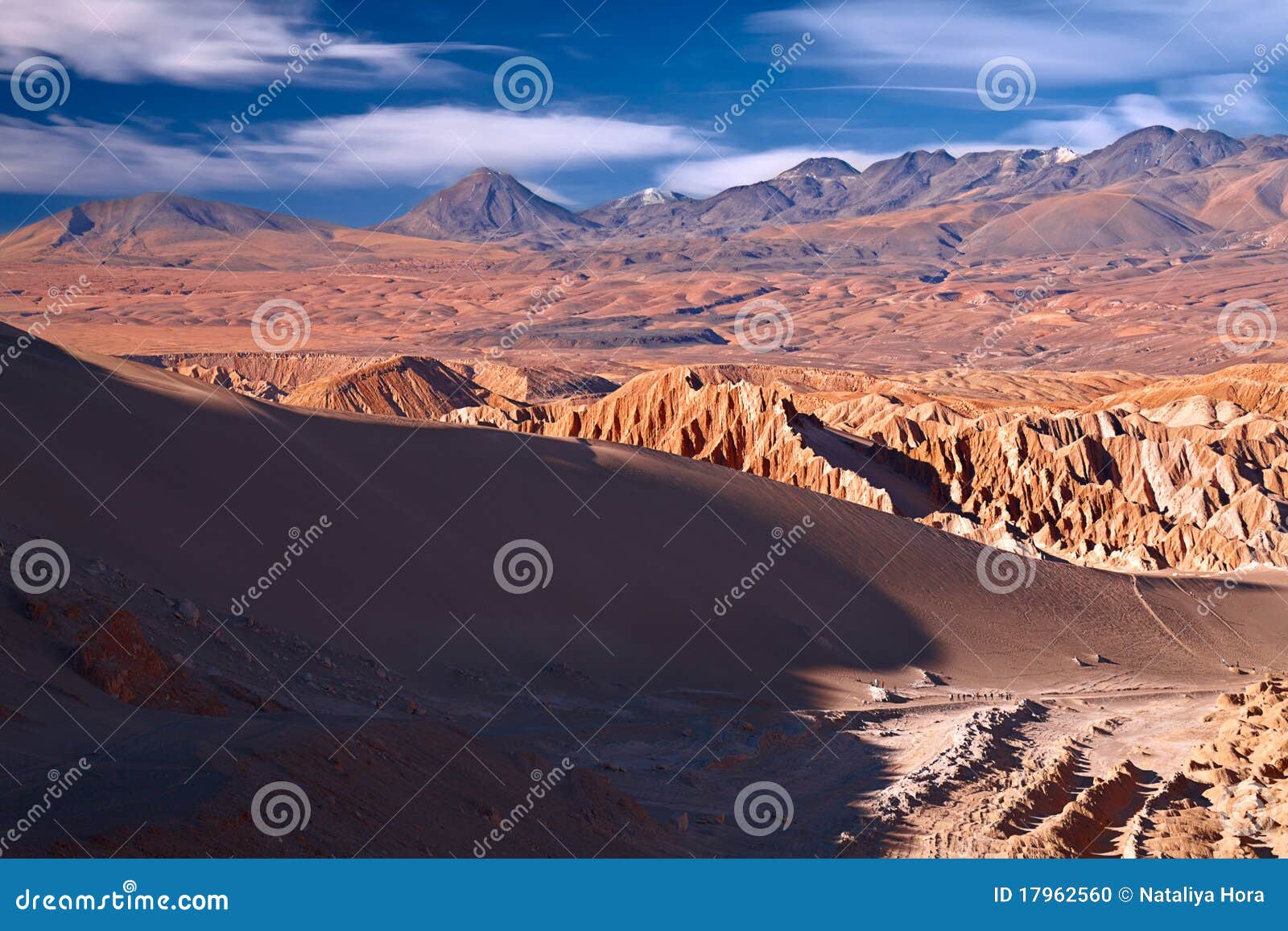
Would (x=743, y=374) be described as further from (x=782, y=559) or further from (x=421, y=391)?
(x=782, y=559)

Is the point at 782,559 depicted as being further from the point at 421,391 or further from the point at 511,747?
the point at 421,391

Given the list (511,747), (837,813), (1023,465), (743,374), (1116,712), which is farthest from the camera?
(743,374)

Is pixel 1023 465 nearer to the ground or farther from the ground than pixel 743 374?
nearer to the ground

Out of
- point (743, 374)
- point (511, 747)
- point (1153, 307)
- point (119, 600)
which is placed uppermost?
point (1153, 307)

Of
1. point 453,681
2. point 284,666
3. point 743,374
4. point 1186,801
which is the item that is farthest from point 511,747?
point 743,374

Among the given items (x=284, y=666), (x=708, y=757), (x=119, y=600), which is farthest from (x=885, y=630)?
(x=119, y=600)

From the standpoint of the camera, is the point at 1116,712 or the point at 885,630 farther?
the point at 885,630

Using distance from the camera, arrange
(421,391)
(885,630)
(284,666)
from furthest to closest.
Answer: (421,391) < (885,630) < (284,666)

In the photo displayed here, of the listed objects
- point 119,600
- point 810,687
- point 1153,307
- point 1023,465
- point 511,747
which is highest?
point 1153,307

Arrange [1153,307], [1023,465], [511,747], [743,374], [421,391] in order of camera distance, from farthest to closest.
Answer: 1. [1153,307]
2. [743,374]
3. [421,391]
4. [1023,465]
5. [511,747]
